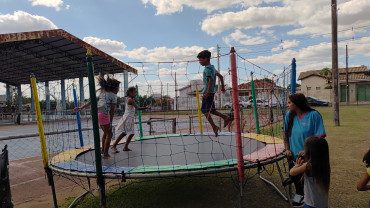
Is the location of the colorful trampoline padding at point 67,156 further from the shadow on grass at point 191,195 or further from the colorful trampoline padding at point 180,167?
the colorful trampoline padding at point 180,167

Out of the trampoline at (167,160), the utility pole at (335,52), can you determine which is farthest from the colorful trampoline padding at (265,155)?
the utility pole at (335,52)

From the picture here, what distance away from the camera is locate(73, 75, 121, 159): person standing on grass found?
11.1ft

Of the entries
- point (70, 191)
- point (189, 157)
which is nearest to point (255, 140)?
point (189, 157)

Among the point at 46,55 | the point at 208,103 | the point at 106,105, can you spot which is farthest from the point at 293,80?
the point at 46,55

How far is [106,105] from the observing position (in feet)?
11.1

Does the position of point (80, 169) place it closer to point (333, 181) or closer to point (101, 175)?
point (101, 175)

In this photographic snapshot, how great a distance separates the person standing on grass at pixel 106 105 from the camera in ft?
11.1

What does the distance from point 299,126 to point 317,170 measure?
683 mm

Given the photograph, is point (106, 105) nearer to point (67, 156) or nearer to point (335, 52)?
point (67, 156)

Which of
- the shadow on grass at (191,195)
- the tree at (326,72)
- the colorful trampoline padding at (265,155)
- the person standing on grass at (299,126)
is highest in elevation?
the tree at (326,72)

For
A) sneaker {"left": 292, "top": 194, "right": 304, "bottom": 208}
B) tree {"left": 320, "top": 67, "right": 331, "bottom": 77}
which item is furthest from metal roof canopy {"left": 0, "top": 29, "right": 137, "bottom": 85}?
tree {"left": 320, "top": 67, "right": 331, "bottom": 77}

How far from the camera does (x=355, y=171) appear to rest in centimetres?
407

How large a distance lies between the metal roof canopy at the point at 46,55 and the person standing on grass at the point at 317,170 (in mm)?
9764

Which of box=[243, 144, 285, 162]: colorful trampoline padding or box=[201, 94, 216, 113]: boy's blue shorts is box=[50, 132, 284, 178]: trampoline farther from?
box=[201, 94, 216, 113]: boy's blue shorts
